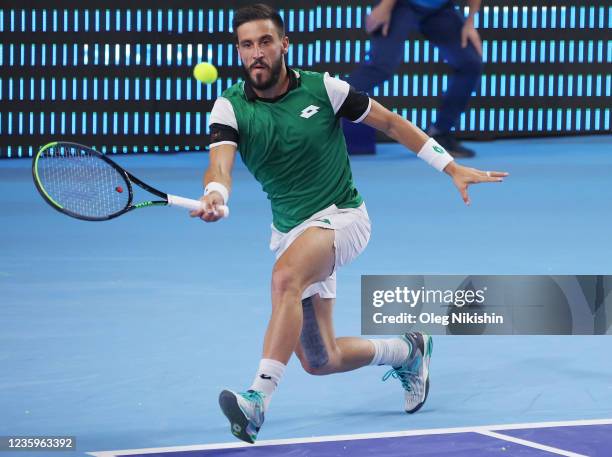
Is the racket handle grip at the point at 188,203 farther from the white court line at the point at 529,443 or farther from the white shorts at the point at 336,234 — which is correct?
the white court line at the point at 529,443

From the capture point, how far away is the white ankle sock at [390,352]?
5.35m

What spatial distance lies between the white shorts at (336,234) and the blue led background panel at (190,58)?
9.75 m

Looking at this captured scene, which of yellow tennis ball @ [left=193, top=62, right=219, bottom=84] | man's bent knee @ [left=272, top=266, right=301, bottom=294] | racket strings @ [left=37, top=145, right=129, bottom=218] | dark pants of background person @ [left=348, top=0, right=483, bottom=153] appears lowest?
yellow tennis ball @ [left=193, top=62, right=219, bottom=84]

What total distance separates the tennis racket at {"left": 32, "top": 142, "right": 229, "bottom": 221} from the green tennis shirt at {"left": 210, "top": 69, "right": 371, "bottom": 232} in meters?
0.39

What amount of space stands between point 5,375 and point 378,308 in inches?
81.0

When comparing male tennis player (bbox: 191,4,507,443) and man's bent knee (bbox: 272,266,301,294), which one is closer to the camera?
man's bent knee (bbox: 272,266,301,294)

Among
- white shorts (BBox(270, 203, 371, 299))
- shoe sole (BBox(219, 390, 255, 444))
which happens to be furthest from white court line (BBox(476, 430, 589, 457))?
shoe sole (BBox(219, 390, 255, 444))

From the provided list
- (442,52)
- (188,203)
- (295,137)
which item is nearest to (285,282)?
(188,203)

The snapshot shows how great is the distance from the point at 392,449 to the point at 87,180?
1.56m

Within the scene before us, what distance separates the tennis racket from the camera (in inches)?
193

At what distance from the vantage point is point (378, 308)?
6.98m

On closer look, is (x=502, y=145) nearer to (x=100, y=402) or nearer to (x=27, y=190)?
(x=27, y=190)

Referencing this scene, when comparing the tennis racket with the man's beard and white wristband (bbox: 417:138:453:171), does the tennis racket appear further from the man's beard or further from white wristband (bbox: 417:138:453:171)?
white wristband (bbox: 417:138:453:171)

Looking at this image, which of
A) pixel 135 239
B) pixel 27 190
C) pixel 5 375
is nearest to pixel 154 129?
pixel 27 190
